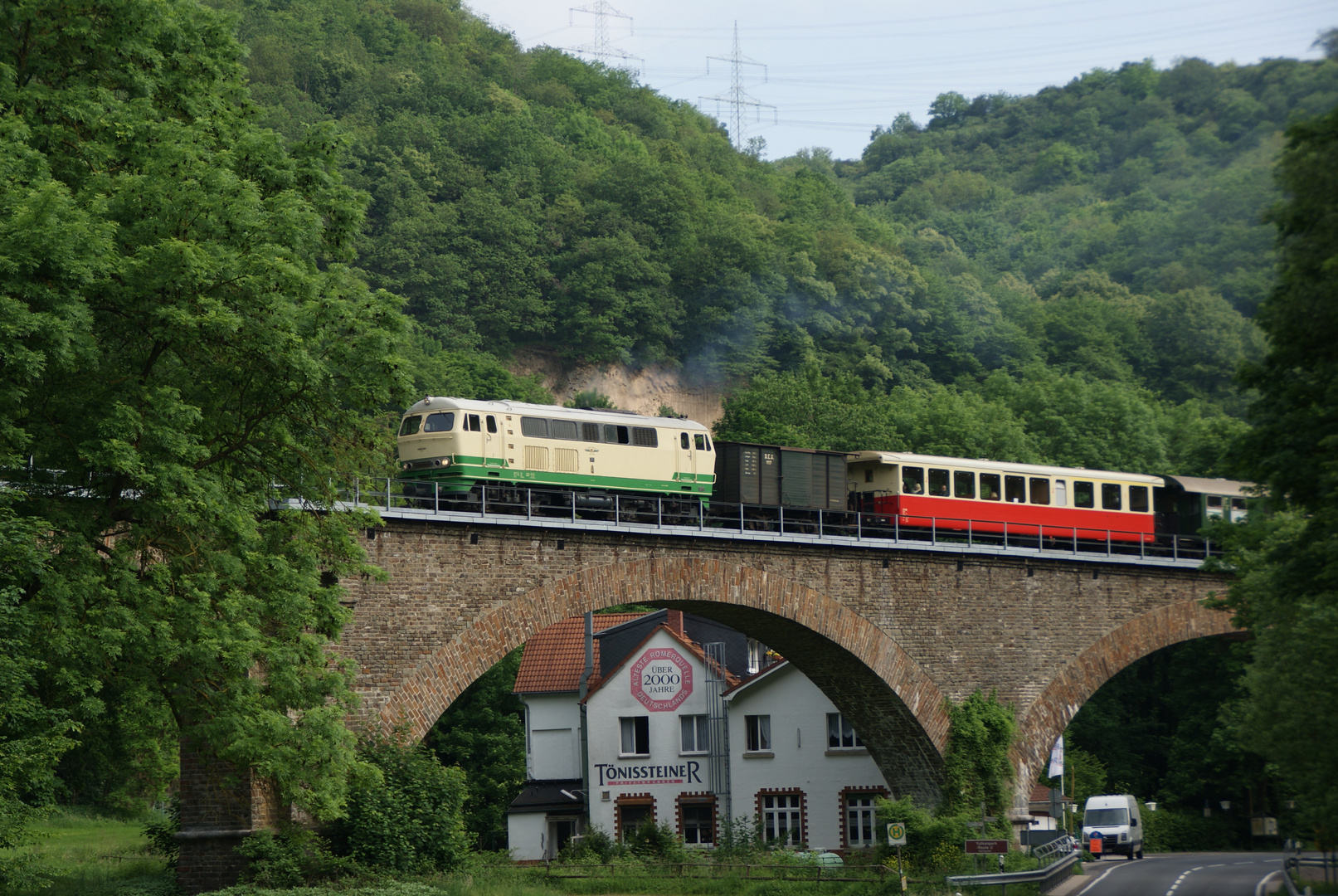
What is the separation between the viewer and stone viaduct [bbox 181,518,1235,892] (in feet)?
81.9

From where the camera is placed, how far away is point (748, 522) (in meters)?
32.3

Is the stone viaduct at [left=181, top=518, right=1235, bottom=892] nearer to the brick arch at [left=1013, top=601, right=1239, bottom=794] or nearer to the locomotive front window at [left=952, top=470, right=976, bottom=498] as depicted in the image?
the brick arch at [left=1013, top=601, right=1239, bottom=794]

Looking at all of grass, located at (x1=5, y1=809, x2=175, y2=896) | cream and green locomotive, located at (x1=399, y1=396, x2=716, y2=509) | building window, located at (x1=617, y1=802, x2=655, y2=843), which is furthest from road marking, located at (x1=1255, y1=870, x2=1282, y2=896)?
grass, located at (x1=5, y1=809, x2=175, y2=896)

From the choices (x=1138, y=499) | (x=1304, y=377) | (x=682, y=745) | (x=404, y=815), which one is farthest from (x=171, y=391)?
(x=1138, y=499)

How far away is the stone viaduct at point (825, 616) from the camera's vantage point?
982 inches

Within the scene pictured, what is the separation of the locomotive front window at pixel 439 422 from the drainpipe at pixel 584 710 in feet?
51.9

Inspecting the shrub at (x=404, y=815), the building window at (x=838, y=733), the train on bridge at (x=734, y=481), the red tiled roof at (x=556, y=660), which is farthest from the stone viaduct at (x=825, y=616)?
the red tiled roof at (x=556, y=660)

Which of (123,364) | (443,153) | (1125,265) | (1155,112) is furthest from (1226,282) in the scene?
(443,153)

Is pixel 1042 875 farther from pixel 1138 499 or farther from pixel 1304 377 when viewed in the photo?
pixel 1138 499

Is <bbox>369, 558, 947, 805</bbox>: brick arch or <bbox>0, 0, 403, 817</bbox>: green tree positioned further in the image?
<bbox>369, 558, 947, 805</bbox>: brick arch

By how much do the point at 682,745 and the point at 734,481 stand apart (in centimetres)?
1385

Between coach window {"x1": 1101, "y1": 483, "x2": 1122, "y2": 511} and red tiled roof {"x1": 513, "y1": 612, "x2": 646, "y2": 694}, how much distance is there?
16.2 metres

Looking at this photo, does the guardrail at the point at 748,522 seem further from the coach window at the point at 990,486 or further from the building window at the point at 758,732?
the building window at the point at 758,732

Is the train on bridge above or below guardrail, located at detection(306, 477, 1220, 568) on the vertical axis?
above
